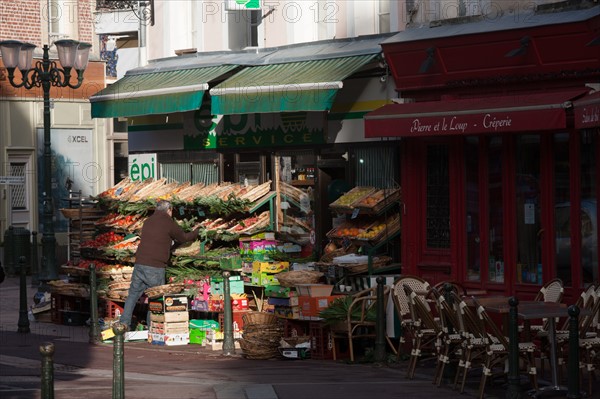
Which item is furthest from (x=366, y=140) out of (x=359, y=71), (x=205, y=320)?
(x=205, y=320)

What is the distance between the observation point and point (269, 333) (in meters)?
18.2

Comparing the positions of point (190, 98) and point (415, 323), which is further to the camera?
point (190, 98)

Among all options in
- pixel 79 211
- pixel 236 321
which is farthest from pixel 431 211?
pixel 79 211

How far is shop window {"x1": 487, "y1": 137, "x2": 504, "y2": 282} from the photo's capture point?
1812cm

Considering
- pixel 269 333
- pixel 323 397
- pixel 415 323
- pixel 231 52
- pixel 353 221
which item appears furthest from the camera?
pixel 231 52

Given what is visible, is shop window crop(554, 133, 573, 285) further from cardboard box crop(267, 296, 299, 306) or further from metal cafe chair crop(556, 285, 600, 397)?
cardboard box crop(267, 296, 299, 306)

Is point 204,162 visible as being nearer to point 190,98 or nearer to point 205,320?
point 190,98

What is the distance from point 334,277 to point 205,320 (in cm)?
274

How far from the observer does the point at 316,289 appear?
18234 millimetres

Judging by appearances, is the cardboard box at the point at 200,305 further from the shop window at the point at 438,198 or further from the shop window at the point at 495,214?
the shop window at the point at 495,214

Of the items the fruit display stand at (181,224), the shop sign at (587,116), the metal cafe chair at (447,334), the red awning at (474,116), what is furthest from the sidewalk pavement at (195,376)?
the shop sign at (587,116)

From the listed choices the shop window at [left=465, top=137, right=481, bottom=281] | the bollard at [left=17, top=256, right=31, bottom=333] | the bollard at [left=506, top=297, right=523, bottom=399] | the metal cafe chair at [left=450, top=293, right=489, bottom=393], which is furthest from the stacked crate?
the bollard at [left=506, top=297, right=523, bottom=399]

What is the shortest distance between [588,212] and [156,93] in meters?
8.22

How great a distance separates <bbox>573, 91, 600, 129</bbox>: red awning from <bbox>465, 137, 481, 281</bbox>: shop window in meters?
2.75
